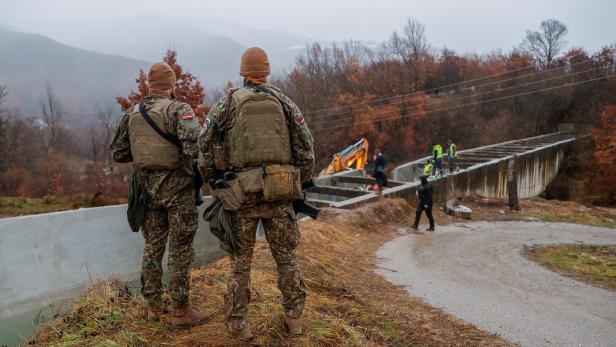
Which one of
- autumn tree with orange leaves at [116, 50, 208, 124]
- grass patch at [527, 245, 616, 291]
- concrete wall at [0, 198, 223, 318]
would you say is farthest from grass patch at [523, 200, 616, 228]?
autumn tree with orange leaves at [116, 50, 208, 124]

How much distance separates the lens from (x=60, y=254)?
23.8 ft

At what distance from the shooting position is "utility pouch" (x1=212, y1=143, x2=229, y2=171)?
144 inches

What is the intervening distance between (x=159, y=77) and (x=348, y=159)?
20589 mm

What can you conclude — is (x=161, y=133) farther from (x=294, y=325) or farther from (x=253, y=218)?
(x=294, y=325)

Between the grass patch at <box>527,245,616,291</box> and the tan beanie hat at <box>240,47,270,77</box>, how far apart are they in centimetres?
676

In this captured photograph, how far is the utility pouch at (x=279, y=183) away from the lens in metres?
3.56

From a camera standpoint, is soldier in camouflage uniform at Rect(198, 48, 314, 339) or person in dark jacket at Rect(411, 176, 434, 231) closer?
soldier in camouflage uniform at Rect(198, 48, 314, 339)

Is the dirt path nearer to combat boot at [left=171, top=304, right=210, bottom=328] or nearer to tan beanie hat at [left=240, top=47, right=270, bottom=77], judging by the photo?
combat boot at [left=171, top=304, right=210, bottom=328]

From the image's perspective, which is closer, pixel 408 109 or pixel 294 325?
pixel 294 325

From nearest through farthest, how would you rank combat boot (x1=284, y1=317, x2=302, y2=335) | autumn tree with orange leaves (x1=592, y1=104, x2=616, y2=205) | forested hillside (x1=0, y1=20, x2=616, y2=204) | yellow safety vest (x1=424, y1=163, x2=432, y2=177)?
combat boot (x1=284, y1=317, x2=302, y2=335) → yellow safety vest (x1=424, y1=163, x2=432, y2=177) → autumn tree with orange leaves (x1=592, y1=104, x2=616, y2=205) → forested hillside (x1=0, y1=20, x2=616, y2=204)

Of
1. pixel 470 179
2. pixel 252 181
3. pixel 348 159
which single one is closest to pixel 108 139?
pixel 348 159

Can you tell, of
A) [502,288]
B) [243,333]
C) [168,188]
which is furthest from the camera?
[502,288]

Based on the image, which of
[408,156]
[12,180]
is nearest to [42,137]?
[12,180]

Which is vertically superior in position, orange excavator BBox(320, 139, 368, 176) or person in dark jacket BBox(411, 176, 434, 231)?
orange excavator BBox(320, 139, 368, 176)
